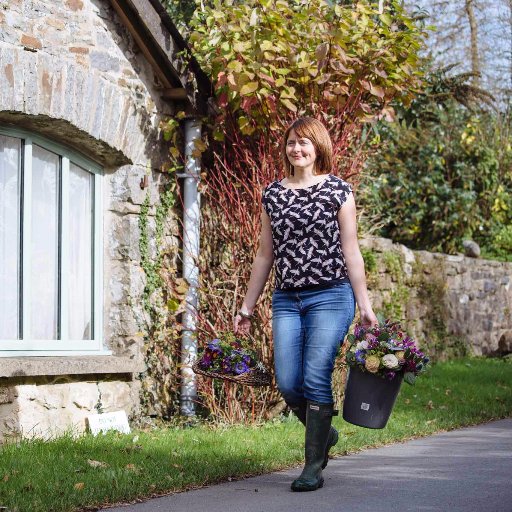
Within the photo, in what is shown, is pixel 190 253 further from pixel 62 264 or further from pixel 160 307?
pixel 62 264

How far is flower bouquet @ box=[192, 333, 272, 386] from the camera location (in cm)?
538

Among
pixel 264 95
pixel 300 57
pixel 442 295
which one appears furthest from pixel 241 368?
pixel 442 295

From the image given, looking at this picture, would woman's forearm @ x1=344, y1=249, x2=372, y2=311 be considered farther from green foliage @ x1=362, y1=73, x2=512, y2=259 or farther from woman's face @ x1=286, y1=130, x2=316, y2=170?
green foliage @ x1=362, y1=73, x2=512, y2=259

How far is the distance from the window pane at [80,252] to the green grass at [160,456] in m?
0.96

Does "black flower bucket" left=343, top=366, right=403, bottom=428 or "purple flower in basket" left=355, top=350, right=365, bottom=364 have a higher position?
"purple flower in basket" left=355, top=350, right=365, bottom=364

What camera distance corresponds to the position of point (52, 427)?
664 cm

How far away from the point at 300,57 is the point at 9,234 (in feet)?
7.85

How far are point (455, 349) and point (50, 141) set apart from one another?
27.2 ft

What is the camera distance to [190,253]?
7.74 metres

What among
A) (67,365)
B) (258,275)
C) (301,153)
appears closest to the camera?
(301,153)

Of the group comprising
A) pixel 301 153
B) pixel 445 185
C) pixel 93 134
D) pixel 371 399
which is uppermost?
pixel 445 185

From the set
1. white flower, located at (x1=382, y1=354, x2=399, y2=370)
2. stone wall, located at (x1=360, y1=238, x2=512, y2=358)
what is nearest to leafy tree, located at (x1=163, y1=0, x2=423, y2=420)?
white flower, located at (x1=382, y1=354, x2=399, y2=370)

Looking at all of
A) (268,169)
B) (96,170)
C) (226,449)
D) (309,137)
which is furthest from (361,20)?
(226,449)

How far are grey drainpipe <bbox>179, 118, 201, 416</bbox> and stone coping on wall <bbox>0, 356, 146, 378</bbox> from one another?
435 millimetres
